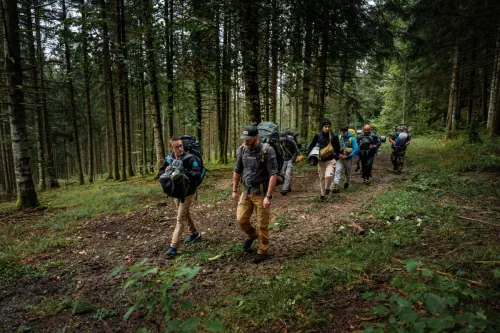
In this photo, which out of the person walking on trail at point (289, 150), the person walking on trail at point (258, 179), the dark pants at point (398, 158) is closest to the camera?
the person walking on trail at point (258, 179)

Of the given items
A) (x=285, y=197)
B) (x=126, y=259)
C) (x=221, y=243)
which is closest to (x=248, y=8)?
(x=285, y=197)

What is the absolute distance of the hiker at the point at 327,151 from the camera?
8.09 meters

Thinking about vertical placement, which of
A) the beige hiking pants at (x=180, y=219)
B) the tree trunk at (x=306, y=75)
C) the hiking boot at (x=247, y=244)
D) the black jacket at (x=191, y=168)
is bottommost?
the hiking boot at (x=247, y=244)

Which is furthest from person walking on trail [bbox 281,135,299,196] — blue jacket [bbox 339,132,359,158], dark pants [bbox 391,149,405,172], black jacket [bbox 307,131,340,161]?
dark pants [bbox 391,149,405,172]

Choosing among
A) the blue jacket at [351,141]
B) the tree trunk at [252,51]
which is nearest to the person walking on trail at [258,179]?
the tree trunk at [252,51]

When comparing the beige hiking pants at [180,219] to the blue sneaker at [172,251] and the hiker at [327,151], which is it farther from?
the hiker at [327,151]

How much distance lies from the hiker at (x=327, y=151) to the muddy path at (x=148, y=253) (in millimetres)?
734

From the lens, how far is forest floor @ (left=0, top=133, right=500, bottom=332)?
11.2 ft

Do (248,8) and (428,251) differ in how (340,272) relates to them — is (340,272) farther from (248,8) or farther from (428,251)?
(248,8)

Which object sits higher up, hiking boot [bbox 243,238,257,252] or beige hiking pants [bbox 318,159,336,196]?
beige hiking pants [bbox 318,159,336,196]

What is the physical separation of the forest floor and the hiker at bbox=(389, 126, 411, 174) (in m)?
2.82

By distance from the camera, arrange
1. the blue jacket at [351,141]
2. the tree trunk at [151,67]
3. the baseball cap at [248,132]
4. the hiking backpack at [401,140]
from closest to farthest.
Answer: the baseball cap at [248,132] < the blue jacket at [351,141] < the tree trunk at [151,67] < the hiking backpack at [401,140]

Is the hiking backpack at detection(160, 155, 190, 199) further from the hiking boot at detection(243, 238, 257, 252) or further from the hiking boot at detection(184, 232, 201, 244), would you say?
the hiking boot at detection(243, 238, 257, 252)

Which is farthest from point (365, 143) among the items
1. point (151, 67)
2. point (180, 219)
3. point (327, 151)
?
point (151, 67)
